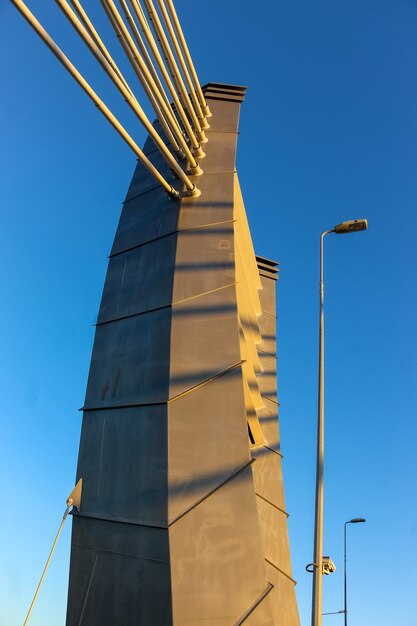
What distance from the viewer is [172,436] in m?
7.27

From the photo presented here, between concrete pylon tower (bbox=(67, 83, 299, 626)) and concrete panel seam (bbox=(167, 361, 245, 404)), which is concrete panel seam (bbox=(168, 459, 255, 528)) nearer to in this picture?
concrete pylon tower (bbox=(67, 83, 299, 626))

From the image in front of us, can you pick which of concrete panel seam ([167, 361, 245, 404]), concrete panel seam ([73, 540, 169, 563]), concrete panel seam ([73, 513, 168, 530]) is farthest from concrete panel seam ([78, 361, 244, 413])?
concrete panel seam ([73, 540, 169, 563])

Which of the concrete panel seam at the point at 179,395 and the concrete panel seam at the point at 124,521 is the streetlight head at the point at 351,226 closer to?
the concrete panel seam at the point at 179,395

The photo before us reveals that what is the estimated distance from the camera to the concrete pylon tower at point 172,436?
21.7 feet

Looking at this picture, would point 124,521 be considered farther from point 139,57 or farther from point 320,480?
point 139,57

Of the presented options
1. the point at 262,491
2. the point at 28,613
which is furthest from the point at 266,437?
the point at 28,613

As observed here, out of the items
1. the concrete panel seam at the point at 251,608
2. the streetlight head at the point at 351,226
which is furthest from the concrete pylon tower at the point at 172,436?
the streetlight head at the point at 351,226

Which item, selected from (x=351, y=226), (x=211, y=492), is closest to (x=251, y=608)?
(x=211, y=492)

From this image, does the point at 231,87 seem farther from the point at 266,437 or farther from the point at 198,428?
the point at 266,437

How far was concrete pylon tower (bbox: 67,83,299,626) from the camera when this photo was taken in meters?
6.61

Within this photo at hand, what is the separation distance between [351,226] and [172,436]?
5015mm

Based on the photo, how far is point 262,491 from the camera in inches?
490

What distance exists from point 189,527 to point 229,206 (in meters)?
5.19

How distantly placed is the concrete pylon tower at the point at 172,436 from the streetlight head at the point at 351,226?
2.10 m
